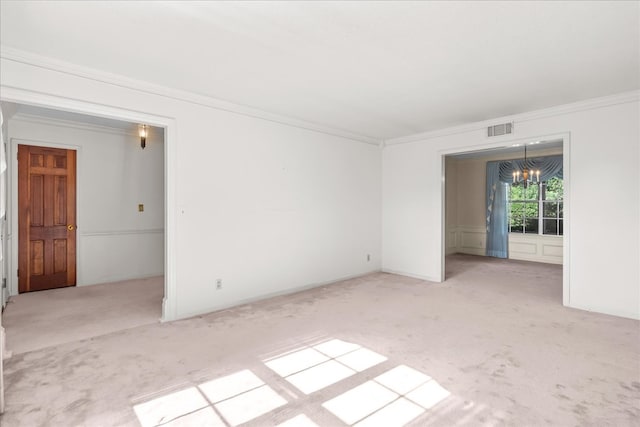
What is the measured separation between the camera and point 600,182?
155 inches

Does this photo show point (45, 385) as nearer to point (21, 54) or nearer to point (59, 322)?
point (59, 322)

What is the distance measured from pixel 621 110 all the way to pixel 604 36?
1.86 metres

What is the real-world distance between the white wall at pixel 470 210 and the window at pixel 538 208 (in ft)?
0.86

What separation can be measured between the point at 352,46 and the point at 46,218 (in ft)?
16.5

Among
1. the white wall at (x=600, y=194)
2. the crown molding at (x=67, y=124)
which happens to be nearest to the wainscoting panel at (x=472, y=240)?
the white wall at (x=600, y=194)

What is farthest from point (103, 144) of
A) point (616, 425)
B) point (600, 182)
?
point (600, 182)

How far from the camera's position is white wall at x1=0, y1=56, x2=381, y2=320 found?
323 cm

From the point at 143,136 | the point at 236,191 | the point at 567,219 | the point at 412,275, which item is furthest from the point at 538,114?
the point at 143,136

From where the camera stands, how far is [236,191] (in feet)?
13.7

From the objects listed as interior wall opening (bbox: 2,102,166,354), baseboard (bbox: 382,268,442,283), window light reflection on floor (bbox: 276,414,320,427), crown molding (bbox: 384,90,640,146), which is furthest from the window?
interior wall opening (bbox: 2,102,166,354)

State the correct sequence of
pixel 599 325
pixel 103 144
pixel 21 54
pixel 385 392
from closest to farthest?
pixel 385 392 → pixel 21 54 → pixel 599 325 → pixel 103 144

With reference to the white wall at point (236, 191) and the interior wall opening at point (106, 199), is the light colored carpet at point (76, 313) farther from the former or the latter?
the white wall at point (236, 191)

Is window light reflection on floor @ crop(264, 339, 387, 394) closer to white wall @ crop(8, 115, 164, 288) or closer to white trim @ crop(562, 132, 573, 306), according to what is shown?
white trim @ crop(562, 132, 573, 306)

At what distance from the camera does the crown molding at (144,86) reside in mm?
2785
